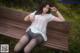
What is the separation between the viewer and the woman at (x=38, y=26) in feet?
10.5

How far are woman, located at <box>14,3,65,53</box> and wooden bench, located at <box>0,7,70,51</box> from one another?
104 millimetres

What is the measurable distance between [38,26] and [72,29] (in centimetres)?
42

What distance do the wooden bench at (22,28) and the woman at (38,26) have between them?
0.10 metres

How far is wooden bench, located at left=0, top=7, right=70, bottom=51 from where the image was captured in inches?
132

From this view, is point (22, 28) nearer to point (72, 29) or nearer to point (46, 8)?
point (46, 8)

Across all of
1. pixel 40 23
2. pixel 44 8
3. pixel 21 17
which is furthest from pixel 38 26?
pixel 21 17

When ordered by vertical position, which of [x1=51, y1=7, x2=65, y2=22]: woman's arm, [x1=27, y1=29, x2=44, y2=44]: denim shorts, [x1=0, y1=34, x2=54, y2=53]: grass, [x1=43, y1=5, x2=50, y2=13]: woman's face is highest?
[x1=43, y1=5, x2=50, y2=13]: woman's face

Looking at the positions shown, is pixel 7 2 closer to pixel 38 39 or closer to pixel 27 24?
pixel 27 24

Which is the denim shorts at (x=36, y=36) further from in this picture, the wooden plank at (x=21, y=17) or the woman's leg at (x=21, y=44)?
the wooden plank at (x=21, y=17)

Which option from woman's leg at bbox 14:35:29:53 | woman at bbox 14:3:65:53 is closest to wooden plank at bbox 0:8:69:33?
woman at bbox 14:3:65:53

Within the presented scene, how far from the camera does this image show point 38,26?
10.6 ft

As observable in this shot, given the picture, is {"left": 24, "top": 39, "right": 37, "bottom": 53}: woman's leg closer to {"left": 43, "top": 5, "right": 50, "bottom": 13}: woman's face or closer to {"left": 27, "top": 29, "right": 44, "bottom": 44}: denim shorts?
{"left": 27, "top": 29, "right": 44, "bottom": 44}: denim shorts

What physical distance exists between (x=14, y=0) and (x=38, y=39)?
52 cm

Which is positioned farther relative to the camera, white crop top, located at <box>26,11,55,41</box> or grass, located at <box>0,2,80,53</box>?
grass, located at <box>0,2,80,53</box>
